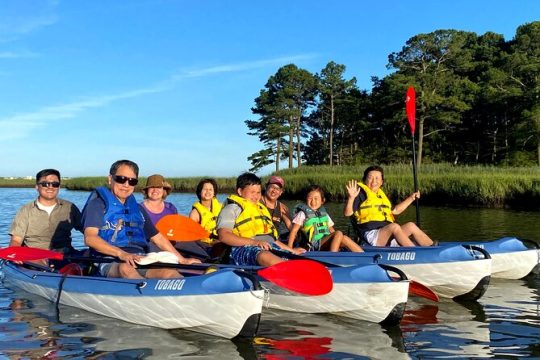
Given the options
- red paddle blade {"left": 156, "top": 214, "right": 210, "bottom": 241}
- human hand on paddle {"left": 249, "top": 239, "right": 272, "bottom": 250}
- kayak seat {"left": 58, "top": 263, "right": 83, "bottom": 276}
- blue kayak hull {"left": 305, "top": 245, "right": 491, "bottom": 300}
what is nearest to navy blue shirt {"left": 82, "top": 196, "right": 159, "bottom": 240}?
kayak seat {"left": 58, "top": 263, "right": 83, "bottom": 276}

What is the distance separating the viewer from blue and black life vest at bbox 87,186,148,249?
5203 millimetres

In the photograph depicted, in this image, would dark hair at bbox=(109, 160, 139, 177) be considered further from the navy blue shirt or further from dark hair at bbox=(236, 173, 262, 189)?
dark hair at bbox=(236, 173, 262, 189)

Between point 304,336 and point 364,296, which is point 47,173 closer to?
point 304,336

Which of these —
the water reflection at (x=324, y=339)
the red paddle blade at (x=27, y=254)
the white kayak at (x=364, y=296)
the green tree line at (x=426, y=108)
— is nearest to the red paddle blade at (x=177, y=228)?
the red paddle blade at (x=27, y=254)

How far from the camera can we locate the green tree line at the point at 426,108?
1367 inches

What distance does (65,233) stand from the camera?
676 cm

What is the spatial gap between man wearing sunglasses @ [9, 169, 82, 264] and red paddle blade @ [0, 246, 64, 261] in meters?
0.49

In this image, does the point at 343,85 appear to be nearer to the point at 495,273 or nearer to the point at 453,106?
the point at 453,106

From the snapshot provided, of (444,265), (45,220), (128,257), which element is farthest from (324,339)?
(45,220)

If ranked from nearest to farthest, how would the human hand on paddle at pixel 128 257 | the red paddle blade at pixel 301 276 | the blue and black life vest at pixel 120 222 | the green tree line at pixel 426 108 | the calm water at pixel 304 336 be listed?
the calm water at pixel 304 336 → the red paddle blade at pixel 301 276 → the human hand on paddle at pixel 128 257 → the blue and black life vest at pixel 120 222 → the green tree line at pixel 426 108

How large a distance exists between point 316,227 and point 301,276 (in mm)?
2358

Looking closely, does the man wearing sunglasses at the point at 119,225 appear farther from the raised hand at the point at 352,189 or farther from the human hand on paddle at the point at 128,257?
the raised hand at the point at 352,189

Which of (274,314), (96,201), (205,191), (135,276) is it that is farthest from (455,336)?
(205,191)

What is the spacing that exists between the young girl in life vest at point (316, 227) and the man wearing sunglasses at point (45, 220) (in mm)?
2655
